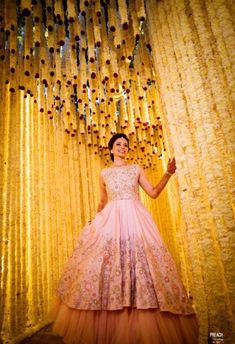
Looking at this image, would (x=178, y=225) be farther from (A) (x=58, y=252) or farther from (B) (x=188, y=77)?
(B) (x=188, y=77)

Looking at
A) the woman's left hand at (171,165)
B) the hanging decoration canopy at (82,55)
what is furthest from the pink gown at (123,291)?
the hanging decoration canopy at (82,55)

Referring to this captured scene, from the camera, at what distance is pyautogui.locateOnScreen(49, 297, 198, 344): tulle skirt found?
1.42 metres

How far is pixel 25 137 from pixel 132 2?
1851mm

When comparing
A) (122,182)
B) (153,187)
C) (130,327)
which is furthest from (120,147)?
(130,327)

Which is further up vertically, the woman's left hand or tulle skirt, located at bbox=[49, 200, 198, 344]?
the woman's left hand

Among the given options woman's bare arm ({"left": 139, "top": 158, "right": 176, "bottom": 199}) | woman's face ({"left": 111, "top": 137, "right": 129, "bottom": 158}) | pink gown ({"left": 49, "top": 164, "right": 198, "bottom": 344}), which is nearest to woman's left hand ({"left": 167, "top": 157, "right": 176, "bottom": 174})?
woman's bare arm ({"left": 139, "top": 158, "right": 176, "bottom": 199})

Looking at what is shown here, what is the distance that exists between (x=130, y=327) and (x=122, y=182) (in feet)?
3.85

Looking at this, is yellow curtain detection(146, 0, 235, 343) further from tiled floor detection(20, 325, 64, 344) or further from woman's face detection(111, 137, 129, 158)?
tiled floor detection(20, 325, 64, 344)

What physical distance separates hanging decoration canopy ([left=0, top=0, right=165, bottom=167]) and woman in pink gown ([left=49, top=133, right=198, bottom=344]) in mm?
1113

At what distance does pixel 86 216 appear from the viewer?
13.7ft

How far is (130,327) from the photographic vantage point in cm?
146

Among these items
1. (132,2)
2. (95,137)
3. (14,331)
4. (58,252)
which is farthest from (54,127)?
(14,331)

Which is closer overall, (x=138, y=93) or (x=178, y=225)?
(x=138, y=93)

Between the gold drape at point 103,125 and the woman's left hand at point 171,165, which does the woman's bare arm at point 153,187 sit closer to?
the woman's left hand at point 171,165
